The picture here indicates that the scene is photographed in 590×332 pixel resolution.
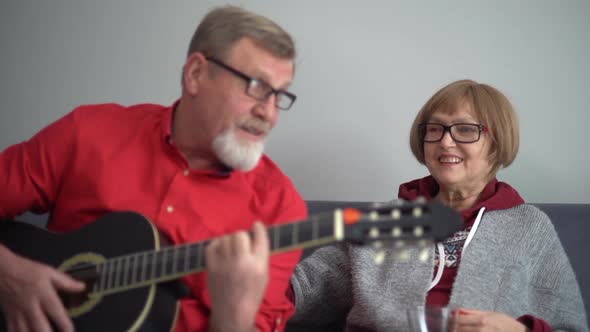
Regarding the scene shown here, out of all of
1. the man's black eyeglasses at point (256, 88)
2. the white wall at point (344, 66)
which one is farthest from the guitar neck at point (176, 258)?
the white wall at point (344, 66)

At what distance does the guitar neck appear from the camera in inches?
35.1

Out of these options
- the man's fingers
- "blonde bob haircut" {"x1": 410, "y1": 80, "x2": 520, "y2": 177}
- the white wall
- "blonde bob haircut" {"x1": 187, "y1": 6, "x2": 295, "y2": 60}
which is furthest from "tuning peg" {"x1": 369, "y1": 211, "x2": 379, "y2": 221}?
the white wall

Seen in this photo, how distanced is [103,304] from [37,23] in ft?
4.60

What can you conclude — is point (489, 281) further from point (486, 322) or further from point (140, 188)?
point (140, 188)

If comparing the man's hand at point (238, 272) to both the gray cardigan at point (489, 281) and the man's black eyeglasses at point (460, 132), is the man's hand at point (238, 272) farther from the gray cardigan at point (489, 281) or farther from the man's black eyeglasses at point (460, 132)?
the man's black eyeglasses at point (460, 132)

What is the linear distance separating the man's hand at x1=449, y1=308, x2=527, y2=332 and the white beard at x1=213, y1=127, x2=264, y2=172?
64 cm

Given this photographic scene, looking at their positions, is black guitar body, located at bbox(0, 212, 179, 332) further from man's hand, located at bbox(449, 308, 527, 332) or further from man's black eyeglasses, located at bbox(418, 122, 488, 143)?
man's black eyeglasses, located at bbox(418, 122, 488, 143)

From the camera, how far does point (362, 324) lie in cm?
154

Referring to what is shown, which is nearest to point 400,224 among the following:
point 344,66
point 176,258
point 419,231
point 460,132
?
point 419,231

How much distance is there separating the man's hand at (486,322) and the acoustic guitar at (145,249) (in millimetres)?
535

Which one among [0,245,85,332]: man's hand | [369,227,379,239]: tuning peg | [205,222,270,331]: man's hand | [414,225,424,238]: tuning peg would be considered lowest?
[0,245,85,332]: man's hand

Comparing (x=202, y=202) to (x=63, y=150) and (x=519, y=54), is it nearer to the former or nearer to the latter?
(x=63, y=150)

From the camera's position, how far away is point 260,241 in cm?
93

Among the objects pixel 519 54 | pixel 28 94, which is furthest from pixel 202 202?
pixel 519 54
